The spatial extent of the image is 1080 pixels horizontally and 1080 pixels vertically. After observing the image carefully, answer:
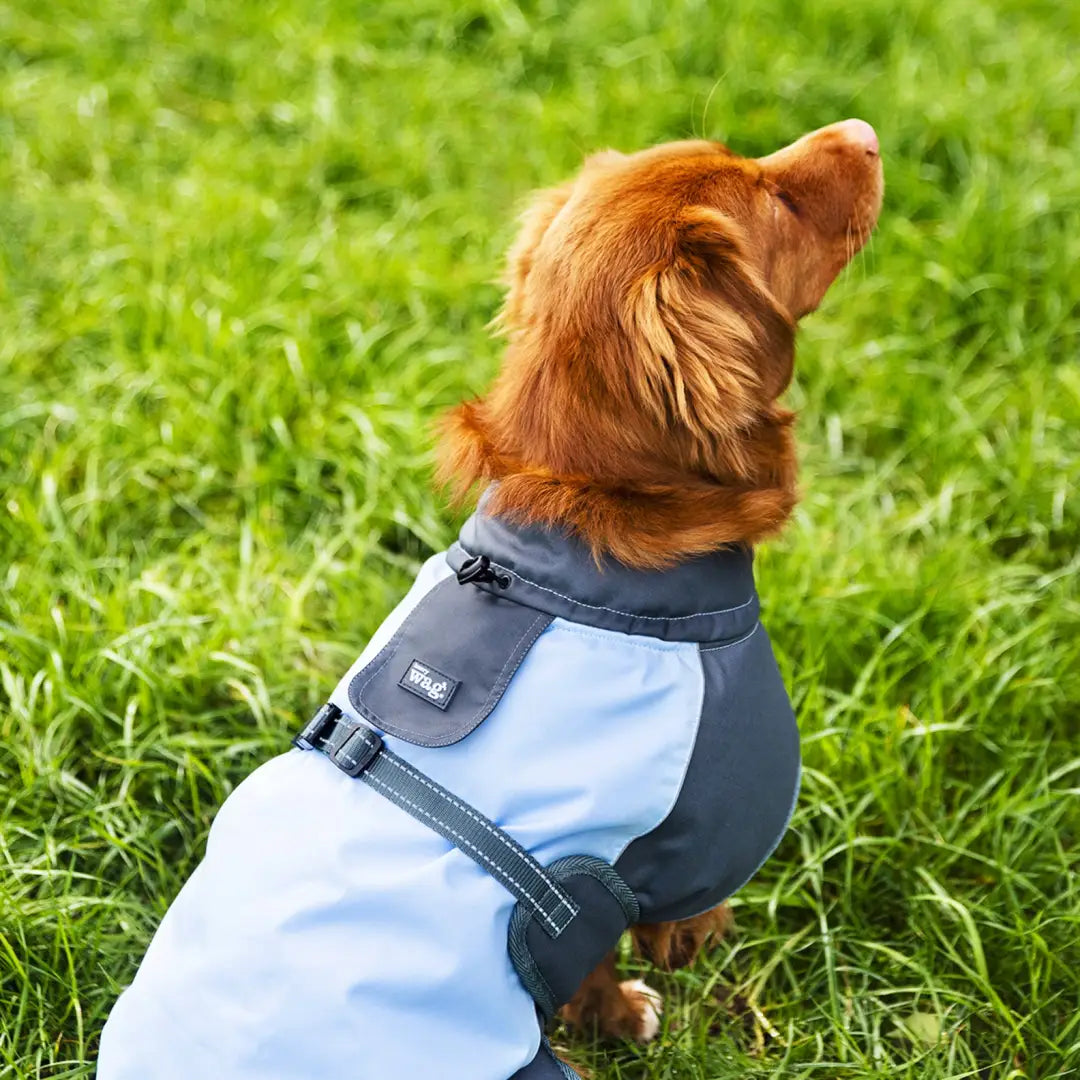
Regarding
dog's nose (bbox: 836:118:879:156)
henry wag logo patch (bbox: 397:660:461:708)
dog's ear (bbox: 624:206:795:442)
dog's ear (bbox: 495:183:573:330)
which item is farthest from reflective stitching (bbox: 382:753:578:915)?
dog's nose (bbox: 836:118:879:156)

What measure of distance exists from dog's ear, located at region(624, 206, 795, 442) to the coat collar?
0.77ft

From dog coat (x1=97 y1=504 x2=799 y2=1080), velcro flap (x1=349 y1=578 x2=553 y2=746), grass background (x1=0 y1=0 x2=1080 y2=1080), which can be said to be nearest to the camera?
dog coat (x1=97 y1=504 x2=799 y2=1080)

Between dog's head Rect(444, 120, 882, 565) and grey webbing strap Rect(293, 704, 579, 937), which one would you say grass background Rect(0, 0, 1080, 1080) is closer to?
grey webbing strap Rect(293, 704, 579, 937)

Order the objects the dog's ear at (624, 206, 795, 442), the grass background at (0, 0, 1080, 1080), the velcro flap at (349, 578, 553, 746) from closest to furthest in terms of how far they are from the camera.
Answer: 1. the velcro flap at (349, 578, 553, 746)
2. the dog's ear at (624, 206, 795, 442)
3. the grass background at (0, 0, 1080, 1080)

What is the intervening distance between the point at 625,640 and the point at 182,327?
213cm

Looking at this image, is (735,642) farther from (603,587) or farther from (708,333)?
(708,333)

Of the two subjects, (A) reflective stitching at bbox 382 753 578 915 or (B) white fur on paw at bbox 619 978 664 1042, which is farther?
(B) white fur on paw at bbox 619 978 664 1042

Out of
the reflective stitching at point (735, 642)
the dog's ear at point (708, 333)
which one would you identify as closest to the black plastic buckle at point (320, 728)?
the reflective stitching at point (735, 642)

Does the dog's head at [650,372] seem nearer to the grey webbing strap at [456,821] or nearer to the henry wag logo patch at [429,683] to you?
the henry wag logo patch at [429,683]

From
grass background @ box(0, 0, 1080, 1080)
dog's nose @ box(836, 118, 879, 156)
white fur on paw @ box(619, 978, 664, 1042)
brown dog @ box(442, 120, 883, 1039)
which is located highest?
dog's nose @ box(836, 118, 879, 156)

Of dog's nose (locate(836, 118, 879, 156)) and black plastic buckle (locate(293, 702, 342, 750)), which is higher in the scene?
dog's nose (locate(836, 118, 879, 156))

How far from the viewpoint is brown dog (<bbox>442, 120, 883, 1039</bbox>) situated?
5.73 ft

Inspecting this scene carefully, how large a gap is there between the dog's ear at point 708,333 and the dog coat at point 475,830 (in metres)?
0.25

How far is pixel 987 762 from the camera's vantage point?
8.13ft
